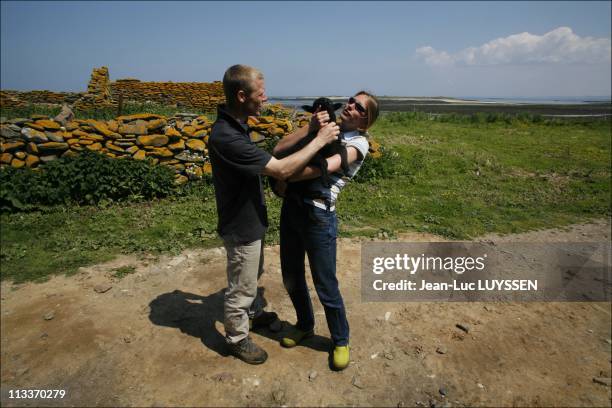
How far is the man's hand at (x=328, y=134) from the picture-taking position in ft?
8.54

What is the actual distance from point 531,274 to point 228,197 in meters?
4.33

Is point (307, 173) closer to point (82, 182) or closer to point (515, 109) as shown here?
point (82, 182)

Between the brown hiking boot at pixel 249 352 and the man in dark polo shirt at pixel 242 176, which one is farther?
the brown hiking boot at pixel 249 352

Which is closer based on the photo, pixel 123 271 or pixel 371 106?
pixel 371 106

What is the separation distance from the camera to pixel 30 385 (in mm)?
3123

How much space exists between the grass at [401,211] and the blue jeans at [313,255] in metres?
2.69

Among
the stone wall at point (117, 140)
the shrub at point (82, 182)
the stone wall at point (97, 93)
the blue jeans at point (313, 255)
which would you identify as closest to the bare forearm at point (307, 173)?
the blue jeans at point (313, 255)

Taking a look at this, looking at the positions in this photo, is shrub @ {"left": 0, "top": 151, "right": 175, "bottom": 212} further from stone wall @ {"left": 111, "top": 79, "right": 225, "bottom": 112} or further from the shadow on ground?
stone wall @ {"left": 111, "top": 79, "right": 225, "bottom": 112}

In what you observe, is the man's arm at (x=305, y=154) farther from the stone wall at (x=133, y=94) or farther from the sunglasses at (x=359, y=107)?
the stone wall at (x=133, y=94)

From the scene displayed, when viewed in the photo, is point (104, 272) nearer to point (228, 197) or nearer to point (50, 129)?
point (228, 197)

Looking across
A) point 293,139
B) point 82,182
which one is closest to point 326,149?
point 293,139

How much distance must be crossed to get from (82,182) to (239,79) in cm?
615

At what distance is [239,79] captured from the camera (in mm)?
2717

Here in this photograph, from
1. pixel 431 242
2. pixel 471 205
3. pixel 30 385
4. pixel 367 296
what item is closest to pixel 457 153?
pixel 471 205
